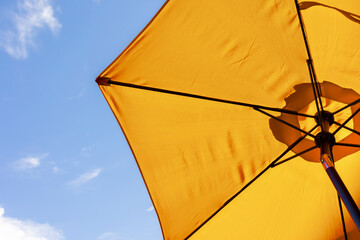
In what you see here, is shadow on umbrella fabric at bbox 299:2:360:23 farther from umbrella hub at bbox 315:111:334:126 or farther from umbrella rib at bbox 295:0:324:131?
umbrella hub at bbox 315:111:334:126

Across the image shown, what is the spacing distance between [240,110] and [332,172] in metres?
1.01

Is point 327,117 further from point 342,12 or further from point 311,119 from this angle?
point 342,12

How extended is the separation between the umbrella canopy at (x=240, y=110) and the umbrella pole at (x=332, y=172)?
169 mm

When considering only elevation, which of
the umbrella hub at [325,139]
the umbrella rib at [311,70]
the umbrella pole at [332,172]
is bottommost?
the umbrella pole at [332,172]

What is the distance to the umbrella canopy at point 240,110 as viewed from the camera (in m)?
2.59

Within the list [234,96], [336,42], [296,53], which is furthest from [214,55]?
[336,42]

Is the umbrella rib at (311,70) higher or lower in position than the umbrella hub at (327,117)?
higher

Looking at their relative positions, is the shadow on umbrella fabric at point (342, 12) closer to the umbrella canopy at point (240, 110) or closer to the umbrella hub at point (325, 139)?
the umbrella canopy at point (240, 110)

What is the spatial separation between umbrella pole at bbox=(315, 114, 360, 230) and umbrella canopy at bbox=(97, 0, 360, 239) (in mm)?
169

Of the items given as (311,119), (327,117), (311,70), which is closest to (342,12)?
(311,70)

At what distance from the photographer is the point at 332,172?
7.27ft

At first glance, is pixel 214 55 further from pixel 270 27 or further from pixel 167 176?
pixel 167 176

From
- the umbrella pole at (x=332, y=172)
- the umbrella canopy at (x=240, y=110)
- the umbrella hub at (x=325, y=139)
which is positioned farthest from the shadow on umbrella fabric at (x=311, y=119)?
Answer: the umbrella hub at (x=325, y=139)

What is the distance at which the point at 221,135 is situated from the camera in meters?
3.06
